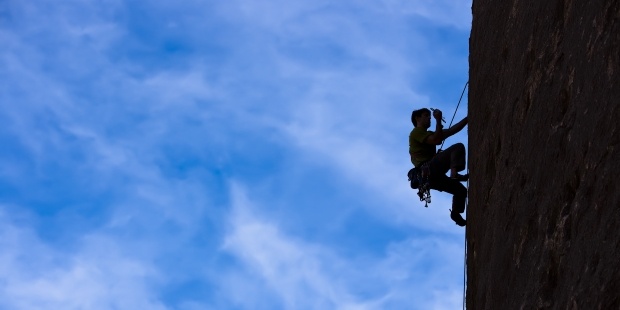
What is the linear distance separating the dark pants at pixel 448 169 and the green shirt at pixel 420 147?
17.2 inches

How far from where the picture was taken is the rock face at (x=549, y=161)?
194 inches

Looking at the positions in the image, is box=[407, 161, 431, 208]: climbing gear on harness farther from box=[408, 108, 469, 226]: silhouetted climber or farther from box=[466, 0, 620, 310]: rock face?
box=[466, 0, 620, 310]: rock face

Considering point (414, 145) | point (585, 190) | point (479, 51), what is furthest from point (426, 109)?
point (585, 190)

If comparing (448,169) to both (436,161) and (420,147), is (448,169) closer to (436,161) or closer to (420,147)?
(436,161)

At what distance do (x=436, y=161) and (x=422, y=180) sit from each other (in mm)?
335

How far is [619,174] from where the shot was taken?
4.73m

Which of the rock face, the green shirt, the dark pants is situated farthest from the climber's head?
the rock face

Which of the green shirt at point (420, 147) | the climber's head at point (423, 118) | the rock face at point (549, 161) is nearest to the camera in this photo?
the rock face at point (549, 161)

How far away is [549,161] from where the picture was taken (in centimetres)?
586

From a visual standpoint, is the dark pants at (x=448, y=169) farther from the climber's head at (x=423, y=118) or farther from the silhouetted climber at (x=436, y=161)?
the climber's head at (x=423, y=118)

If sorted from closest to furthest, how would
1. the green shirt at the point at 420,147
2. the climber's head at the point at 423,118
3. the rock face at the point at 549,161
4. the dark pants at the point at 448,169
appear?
1. the rock face at the point at 549,161
2. the dark pants at the point at 448,169
3. the green shirt at the point at 420,147
4. the climber's head at the point at 423,118

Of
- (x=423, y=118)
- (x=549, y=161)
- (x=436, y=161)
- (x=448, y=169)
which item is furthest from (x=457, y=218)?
(x=549, y=161)

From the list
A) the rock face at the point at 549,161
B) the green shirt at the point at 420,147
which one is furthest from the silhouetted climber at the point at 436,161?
the rock face at the point at 549,161

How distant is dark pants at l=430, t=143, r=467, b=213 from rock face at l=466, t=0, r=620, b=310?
180 cm
